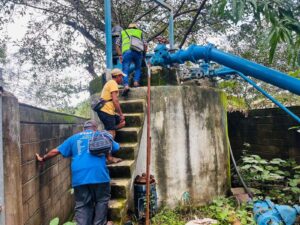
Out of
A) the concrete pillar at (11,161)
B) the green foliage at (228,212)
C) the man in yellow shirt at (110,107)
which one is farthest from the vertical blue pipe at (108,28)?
the green foliage at (228,212)

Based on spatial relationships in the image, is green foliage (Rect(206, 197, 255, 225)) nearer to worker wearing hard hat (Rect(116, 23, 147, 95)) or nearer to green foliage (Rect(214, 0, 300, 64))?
worker wearing hard hat (Rect(116, 23, 147, 95))

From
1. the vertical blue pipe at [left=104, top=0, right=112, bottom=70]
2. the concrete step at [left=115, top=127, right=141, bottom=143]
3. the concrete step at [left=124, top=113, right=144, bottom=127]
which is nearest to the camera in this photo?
the concrete step at [left=115, top=127, right=141, bottom=143]

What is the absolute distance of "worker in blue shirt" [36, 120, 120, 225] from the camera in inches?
148

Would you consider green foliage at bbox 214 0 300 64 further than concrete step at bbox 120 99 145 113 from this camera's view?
No

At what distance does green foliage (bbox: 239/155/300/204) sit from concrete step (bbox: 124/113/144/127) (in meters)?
2.44

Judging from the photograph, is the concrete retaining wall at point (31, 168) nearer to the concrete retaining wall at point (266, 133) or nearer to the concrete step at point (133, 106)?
the concrete step at point (133, 106)

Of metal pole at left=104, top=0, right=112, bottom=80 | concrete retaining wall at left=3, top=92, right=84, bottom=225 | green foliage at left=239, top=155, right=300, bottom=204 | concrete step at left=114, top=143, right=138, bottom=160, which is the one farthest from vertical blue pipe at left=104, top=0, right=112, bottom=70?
green foliage at left=239, top=155, right=300, bottom=204

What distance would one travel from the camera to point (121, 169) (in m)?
4.52

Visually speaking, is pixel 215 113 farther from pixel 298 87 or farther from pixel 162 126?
pixel 298 87

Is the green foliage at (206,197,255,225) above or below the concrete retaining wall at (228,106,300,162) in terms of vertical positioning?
below

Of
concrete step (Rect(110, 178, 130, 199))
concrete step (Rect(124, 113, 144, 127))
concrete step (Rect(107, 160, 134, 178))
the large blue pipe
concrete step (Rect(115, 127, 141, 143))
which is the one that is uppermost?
the large blue pipe

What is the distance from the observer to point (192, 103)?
582cm

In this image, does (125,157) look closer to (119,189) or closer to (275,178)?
(119,189)

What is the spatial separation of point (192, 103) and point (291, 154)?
2506 millimetres
